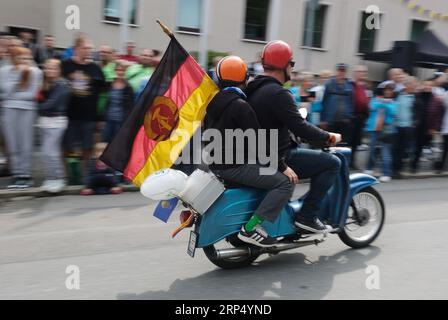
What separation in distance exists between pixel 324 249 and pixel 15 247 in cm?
303

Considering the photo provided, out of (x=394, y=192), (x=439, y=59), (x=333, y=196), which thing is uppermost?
(x=439, y=59)

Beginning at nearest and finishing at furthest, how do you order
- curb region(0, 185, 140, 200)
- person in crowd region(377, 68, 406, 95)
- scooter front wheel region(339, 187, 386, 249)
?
scooter front wheel region(339, 187, 386, 249), curb region(0, 185, 140, 200), person in crowd region(377, 68, 406, 95)

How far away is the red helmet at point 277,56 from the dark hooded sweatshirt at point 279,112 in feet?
0.38

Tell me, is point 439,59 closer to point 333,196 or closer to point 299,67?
point 299,67

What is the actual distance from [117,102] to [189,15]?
10989mm

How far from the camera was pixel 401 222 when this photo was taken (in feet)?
22.1

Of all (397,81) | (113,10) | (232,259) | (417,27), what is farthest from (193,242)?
(417,27)

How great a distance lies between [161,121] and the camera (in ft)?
15.8

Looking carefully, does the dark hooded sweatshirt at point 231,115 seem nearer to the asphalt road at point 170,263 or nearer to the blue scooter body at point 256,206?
the blue scooter body at point 256,206

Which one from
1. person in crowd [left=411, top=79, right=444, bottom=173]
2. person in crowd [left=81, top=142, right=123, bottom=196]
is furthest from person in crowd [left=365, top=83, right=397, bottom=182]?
person in crowd [left=81, top=142, right=123, bottom=196]

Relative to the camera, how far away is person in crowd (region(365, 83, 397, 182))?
32.0ft

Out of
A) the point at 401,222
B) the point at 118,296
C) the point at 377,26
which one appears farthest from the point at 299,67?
the point at 118,296

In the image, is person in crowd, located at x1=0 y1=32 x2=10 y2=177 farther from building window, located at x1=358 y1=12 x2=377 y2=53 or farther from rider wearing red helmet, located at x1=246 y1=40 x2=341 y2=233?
building window, located at x1=358 y1=12 x2=377 y2=53

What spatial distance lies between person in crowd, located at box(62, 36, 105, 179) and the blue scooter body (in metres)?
3.98
